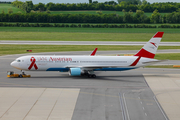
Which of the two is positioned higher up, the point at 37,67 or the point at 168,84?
the point at 37,67

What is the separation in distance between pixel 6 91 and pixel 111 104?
14.3 meters

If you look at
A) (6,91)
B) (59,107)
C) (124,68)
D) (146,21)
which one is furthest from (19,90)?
(146,21)

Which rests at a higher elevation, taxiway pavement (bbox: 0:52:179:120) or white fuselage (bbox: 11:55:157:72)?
white fuselage (bbox: 11:55:157:72)

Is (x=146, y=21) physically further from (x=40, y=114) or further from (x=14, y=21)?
(x=40, y=114)

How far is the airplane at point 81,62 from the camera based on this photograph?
140ft

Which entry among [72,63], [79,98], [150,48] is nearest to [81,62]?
[72,63]

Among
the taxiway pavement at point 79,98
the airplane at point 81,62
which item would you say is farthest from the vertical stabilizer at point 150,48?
the taxiway pavement at point 79,98

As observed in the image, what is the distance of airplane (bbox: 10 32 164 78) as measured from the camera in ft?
140

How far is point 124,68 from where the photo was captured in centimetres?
4434

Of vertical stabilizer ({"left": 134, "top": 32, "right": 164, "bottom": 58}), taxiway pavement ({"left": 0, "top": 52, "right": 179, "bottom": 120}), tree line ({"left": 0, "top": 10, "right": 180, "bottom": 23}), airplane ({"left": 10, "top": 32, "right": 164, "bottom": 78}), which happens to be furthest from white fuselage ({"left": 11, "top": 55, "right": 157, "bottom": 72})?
tree line ({"left": 0, "top": 10, "right": 180, "bottom": 23})

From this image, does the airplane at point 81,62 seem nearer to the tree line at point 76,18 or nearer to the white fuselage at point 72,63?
the white fuselage at point 72,63

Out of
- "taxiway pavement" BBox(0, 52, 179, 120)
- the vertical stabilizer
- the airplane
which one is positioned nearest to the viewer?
"taxiway pavement" BBox(0, 52, 179, 120)

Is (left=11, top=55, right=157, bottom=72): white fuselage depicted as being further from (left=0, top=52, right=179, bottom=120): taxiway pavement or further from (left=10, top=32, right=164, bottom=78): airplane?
(left=0, top=52, right=179, bottom=120): taxiway pavement

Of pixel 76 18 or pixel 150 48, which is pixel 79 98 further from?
pixel 76 18
